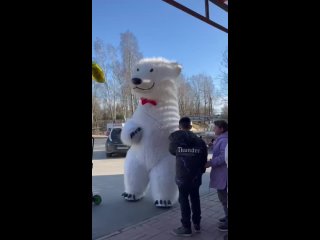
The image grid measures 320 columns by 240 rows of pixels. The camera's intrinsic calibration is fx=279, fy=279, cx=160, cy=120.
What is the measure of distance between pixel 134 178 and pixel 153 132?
33.0 inches

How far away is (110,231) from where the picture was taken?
137 inches

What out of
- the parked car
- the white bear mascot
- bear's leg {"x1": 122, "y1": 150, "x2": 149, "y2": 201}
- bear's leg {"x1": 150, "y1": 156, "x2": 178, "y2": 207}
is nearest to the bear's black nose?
the white bear mascot

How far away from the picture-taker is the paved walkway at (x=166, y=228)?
10.8ft

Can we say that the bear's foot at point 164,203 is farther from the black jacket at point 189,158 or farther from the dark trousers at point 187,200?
the black jacket at point 189,158

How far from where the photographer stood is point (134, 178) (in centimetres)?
461

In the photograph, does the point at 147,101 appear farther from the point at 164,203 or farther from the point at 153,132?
the point at 164,203

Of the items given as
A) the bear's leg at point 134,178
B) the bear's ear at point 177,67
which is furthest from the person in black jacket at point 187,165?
the bear's ear at point 177,67

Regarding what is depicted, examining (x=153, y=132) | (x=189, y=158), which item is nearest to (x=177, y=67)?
(x=153, y=132)
